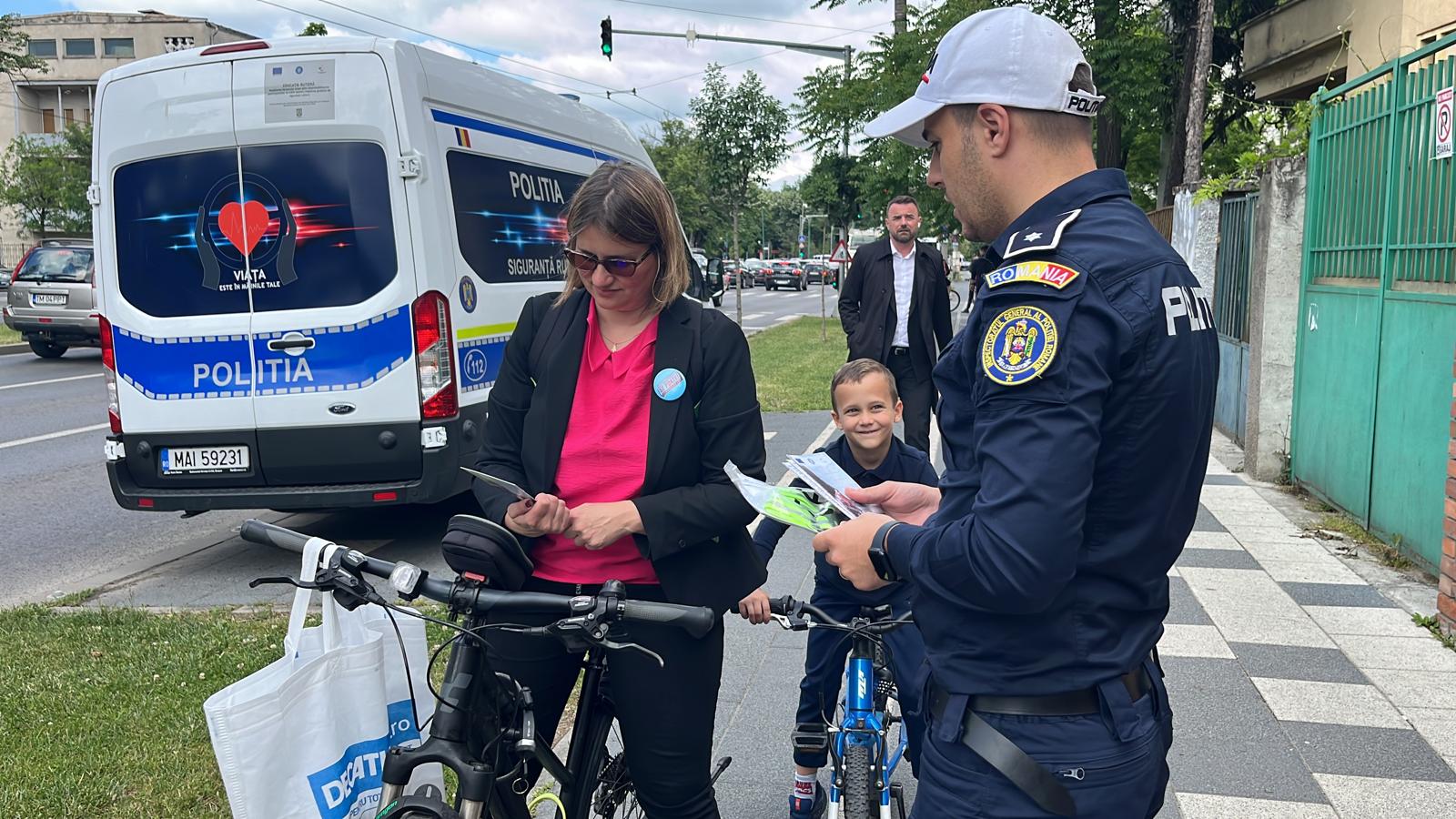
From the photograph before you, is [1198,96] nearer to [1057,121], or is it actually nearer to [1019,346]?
[1057,121]

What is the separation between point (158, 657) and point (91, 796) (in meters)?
1.34

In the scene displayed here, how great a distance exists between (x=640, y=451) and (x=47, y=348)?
1907cm

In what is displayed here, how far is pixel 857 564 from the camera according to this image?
178 cm

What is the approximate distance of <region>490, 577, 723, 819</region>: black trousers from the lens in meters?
2.40

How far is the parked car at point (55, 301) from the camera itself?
17.5 m

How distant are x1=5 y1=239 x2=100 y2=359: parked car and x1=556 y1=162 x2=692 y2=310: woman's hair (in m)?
17.3

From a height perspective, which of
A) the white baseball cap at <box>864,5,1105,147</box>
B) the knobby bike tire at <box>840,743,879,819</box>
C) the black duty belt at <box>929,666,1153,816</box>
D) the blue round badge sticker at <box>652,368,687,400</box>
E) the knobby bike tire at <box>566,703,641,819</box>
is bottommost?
the knobby bike tire at <box>840,743,879,819</box>

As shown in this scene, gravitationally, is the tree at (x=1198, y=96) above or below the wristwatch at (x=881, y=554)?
above

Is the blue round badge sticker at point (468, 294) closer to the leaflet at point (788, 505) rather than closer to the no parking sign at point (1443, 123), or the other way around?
the leaflet at point (788, 505)

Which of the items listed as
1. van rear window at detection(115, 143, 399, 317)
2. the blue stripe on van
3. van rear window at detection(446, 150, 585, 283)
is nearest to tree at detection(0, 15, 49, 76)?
the blue stripe on van

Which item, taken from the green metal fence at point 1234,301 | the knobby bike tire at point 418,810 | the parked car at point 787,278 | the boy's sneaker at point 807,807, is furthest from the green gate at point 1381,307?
the parked car at point 787,278

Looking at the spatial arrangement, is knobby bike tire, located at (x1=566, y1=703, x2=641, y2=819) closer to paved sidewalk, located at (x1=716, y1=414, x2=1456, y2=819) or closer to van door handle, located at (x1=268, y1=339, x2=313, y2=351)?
paved sidewalk, located at (x1=716, y1=414, x2=1456, y2=819)

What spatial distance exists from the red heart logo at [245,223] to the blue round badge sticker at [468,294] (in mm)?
1063

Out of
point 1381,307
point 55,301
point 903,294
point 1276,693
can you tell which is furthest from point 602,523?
point 55,301
